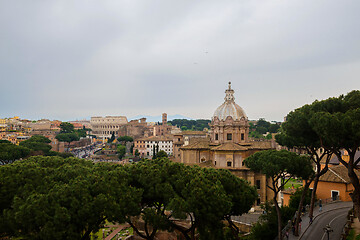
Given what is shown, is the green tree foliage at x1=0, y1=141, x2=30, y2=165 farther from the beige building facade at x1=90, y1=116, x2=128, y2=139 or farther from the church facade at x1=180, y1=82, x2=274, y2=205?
the beige building facade at x1=90, y1=116, x2=128, y2=139

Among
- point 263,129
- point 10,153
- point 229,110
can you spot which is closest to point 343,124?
point 229,110

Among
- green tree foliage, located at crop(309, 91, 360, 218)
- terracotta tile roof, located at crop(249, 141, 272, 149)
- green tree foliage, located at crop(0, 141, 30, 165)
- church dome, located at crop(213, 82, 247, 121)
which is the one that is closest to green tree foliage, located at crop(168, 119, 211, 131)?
church dome, located at crop(213, 82, 247, 121)

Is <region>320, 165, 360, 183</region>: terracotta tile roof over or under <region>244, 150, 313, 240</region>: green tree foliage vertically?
under

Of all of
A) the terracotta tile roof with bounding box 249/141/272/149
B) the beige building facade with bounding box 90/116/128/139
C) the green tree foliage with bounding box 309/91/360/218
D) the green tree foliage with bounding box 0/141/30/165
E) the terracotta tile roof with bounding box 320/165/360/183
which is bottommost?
the terracotta tile roof with bounding box 320/165/360/183

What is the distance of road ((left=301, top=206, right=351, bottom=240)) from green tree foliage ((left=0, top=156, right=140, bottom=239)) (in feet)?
40.6

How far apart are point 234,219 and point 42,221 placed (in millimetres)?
17000

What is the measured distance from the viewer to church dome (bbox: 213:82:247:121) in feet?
113

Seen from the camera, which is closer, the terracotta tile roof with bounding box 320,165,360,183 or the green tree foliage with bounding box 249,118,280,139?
the terracotta tile roof with bounding box 320,165,360,183

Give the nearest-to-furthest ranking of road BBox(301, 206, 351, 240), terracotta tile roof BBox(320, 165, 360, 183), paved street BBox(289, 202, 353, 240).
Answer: road BBox(301, 206, 351, 240), paved street BBox(289, 202, 353, 240), terracotta tile roof BBox(320, 165, 360, 183)

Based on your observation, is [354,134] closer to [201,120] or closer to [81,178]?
[81,178]

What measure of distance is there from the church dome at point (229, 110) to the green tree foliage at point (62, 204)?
23108 mm

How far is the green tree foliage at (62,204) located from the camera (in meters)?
10.5

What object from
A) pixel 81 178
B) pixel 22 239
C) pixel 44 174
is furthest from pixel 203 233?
pixel 44 174

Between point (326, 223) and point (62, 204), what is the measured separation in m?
17.8
